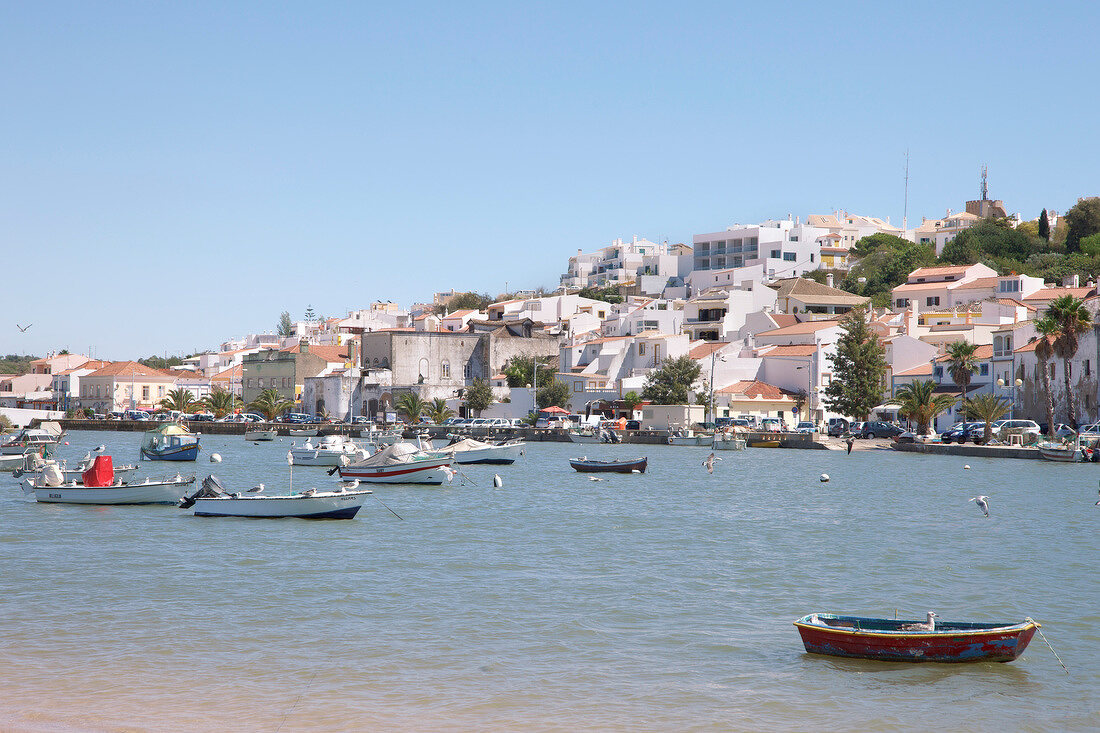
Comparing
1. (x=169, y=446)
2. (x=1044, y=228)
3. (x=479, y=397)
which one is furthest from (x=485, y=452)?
(x=1044, y=228)

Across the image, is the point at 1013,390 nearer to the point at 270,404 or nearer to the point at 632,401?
the point at 632,401

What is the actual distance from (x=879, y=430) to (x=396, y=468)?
1467 inches

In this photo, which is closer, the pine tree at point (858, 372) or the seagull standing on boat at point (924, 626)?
the seagull standing on boat at point (924, 626)

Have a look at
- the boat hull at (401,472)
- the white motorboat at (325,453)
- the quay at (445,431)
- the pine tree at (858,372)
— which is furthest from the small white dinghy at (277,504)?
the pine tree at (858,372)

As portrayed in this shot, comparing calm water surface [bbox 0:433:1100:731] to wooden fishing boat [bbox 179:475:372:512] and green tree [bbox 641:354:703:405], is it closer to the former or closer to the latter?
wooden fishing boat [bbox 179:475:372:512]

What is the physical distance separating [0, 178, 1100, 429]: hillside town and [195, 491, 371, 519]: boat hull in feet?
135

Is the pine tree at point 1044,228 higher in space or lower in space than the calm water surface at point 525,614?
higher

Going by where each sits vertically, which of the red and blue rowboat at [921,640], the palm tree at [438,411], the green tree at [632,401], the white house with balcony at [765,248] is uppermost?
the white house with balcony at [765,248]

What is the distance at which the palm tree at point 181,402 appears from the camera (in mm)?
107438

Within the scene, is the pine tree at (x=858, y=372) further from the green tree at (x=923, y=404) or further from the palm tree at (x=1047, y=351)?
the palm tree at (x=1047, y=351)

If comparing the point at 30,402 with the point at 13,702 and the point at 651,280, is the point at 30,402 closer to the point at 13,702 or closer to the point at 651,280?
the point at 651,280

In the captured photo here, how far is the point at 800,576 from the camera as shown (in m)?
20.7

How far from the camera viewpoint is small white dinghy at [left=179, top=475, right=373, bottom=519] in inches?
1055

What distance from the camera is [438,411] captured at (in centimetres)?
8862
